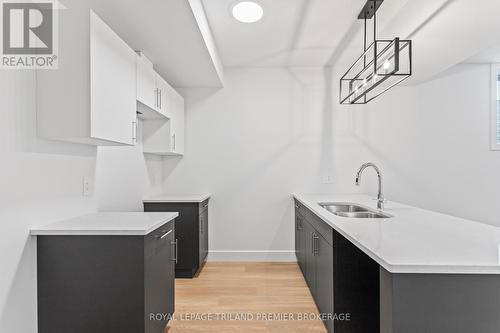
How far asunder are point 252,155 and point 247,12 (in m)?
1.90

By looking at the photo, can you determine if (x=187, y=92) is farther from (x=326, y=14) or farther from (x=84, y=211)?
(x=84, y=211)

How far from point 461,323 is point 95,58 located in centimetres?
207

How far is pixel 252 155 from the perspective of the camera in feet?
14.1

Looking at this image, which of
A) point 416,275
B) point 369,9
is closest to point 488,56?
point 369,9

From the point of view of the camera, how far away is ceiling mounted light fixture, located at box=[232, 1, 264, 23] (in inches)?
106

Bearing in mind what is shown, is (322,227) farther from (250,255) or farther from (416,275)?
(250,255)

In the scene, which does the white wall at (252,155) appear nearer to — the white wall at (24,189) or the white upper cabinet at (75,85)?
the white wall at (24,189)

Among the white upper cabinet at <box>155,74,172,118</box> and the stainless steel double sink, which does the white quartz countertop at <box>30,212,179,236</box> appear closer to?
the white upper cabinet at <box>155,74,172,118</box>

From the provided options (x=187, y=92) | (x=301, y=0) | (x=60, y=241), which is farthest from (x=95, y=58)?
(x=187, y=92)

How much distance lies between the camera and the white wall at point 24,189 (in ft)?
5.21

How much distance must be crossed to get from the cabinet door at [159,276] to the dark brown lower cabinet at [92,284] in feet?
0.19

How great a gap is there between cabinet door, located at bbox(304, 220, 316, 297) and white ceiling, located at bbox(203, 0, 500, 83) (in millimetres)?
1857

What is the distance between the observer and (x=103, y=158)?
8.70 ft

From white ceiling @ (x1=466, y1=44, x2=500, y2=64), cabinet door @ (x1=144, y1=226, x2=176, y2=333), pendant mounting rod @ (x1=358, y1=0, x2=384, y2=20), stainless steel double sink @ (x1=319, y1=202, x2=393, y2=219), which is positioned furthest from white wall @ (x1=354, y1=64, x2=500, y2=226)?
cabinet door @ (x1=144, y1=226, x2=176, y2=333)
